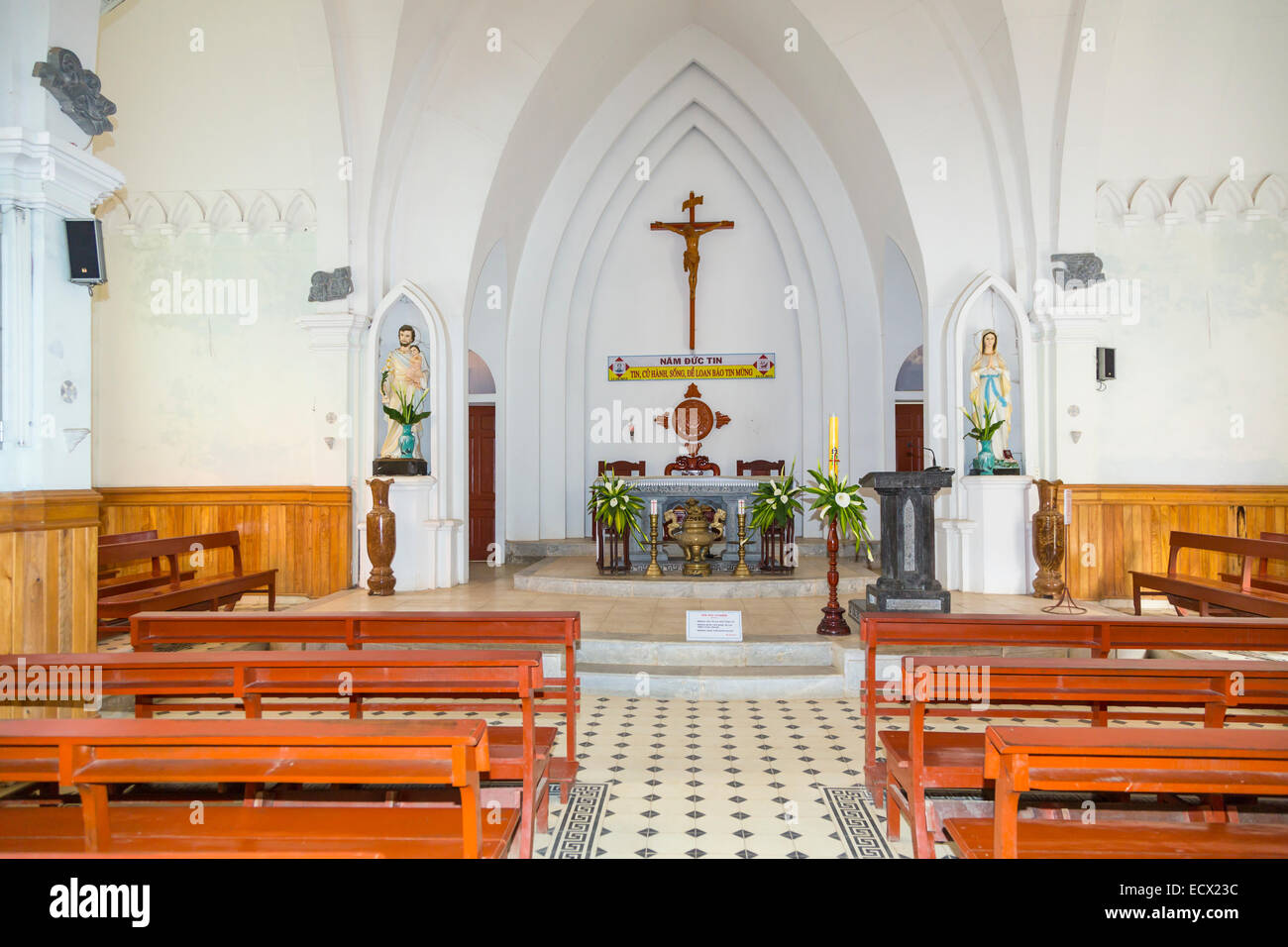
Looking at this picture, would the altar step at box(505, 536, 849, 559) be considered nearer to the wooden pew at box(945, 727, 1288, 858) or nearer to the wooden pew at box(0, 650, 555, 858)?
the wooden pew at box(0, 650, 555, 858)

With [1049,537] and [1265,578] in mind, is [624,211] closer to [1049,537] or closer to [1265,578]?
[1049,537]

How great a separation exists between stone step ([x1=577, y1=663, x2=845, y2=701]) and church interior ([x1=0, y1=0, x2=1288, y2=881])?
0.03 metres

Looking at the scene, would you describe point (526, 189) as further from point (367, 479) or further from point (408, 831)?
point (408, 831)

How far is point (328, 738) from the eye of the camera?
197cm

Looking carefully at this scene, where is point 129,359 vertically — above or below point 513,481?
above

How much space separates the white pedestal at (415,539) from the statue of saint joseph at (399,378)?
36 cm

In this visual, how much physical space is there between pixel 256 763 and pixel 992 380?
23.9 feet

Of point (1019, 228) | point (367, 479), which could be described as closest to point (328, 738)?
point (367, 479)

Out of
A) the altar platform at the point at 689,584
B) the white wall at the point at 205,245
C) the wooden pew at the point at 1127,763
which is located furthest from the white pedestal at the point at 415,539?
the wooden pew at the point at 1127,763

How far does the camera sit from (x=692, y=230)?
10.8m

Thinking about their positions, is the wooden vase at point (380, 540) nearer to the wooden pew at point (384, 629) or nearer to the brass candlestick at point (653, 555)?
the brass candlestick at point (653, 555)

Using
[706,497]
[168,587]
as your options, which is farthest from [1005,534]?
[168,587]
